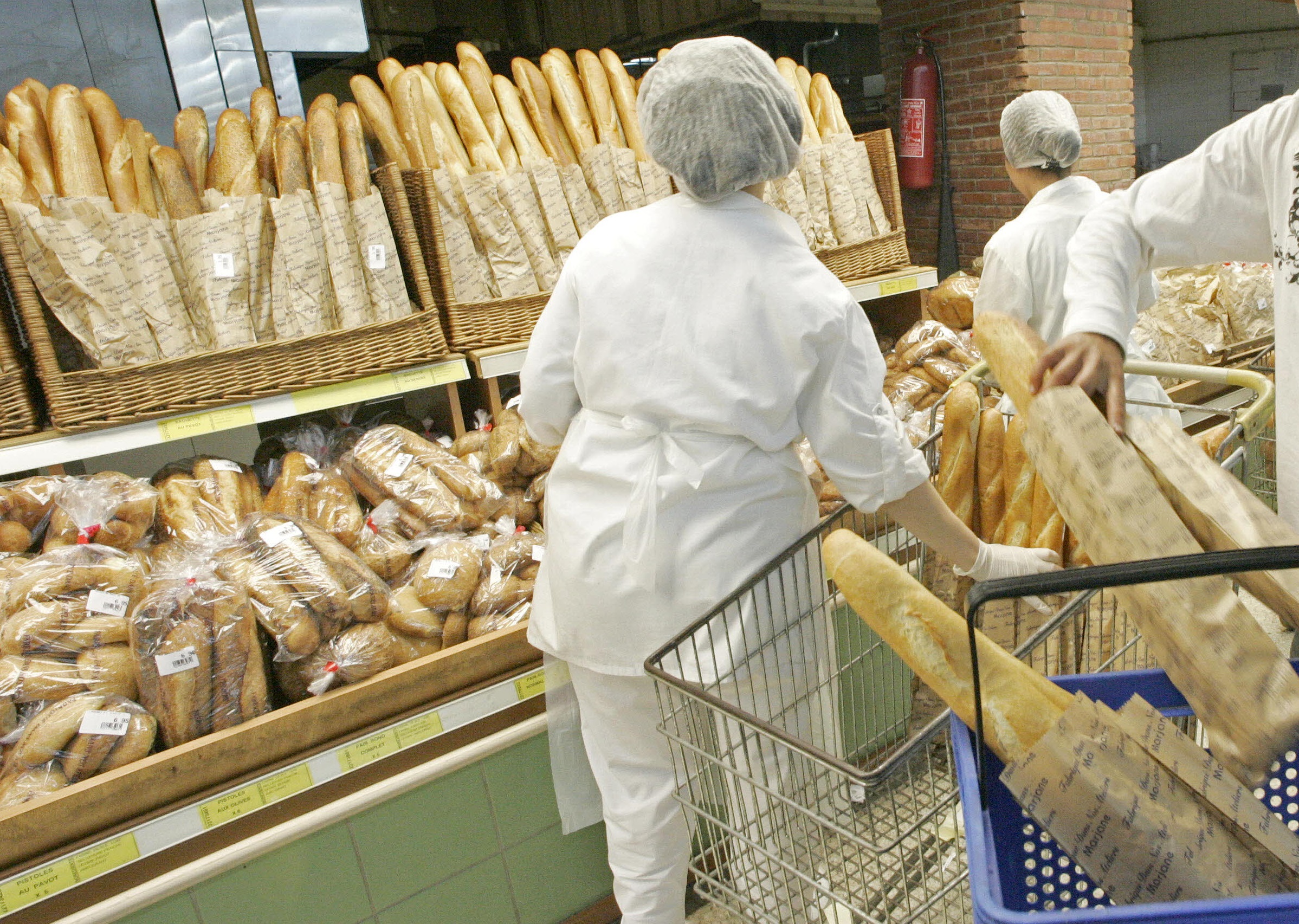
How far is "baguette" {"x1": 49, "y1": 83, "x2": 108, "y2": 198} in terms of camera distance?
72.4 inches

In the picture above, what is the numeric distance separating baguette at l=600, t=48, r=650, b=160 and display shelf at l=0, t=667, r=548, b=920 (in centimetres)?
155

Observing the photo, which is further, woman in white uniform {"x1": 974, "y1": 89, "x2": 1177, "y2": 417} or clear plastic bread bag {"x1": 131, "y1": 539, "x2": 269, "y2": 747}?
woman in white uniform {"x1": 974, "y1": 89, "x2": 1177, "y2": 417}

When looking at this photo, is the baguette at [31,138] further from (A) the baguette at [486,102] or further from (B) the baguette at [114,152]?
(A) the baguette at [486,102]

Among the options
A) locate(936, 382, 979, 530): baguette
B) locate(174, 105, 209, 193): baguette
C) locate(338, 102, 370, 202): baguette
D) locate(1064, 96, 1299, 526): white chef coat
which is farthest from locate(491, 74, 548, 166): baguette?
locate(1064, 96, 1299, 526): white chef coat

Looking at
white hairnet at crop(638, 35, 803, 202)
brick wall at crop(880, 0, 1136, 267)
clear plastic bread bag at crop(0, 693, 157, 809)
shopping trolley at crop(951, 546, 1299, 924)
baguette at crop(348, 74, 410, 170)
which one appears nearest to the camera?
shopping trolley at crop(951, 546, 1299, 924)

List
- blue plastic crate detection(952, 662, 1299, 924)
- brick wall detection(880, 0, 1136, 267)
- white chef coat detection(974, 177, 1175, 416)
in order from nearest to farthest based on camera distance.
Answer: blue plastic crate detection(952, 662, 1299, 924), white chef coat detection(974, 177, 1175, 416), brick wall detection(880, 0, 1136, 267)

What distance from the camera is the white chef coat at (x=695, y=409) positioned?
129cm

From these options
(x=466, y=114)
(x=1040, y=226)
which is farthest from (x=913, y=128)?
(x=466, y=114)

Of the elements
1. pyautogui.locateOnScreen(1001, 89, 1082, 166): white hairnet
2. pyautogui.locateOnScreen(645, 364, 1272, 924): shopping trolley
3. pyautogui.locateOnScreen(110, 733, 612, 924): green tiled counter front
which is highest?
pyautogui.locateOnScreen(1001, 89, 1082, 166): white hairnet

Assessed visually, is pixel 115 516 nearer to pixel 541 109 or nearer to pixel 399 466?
pixel 399 466

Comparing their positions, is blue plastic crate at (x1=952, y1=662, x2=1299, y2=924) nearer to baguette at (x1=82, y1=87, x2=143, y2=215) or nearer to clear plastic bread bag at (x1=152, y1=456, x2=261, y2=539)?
clear plastic bread bag at (x1=152, y1=456, x2=261, y2=539)

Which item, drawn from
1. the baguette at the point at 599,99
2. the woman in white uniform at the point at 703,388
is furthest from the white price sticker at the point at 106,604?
the baguette at the point at 599,99

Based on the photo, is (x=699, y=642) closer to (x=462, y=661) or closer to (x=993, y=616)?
(x=993, y=616)

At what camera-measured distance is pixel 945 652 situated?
829mm
